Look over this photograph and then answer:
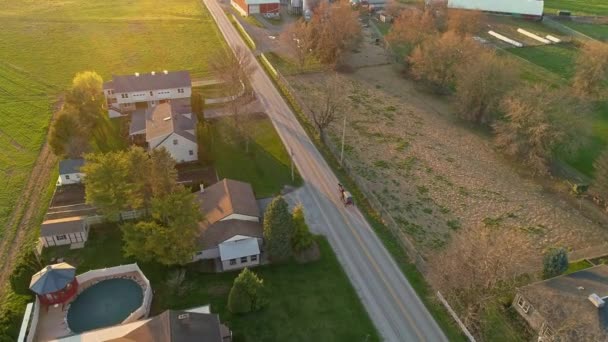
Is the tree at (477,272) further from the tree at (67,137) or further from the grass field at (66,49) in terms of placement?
the grass field at (66,49)

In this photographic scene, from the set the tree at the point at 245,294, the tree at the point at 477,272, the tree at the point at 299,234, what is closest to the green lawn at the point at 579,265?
the tree at the point at 477,272

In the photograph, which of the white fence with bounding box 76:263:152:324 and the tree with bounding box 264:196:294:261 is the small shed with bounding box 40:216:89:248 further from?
the tree with bounding box 264:196:294:261

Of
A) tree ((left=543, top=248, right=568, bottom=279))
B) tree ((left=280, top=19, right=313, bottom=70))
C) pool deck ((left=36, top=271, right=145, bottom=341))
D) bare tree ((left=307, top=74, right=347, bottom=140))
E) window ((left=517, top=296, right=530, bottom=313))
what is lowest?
pool deck ((left=36, top=271, right=145, bottom=341))

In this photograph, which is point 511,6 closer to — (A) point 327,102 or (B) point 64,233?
(A) point 327,102

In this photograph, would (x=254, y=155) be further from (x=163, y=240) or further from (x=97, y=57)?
(x=97, y=57)

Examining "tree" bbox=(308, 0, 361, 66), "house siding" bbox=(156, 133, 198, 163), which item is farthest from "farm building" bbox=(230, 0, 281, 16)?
"house siding" bbox=(156, 133, 198, 163)

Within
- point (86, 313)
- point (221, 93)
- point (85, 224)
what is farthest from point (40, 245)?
point (221, 93)

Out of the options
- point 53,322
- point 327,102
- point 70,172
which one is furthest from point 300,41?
point 53,322
